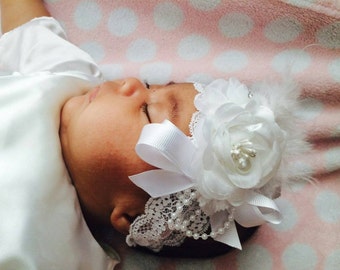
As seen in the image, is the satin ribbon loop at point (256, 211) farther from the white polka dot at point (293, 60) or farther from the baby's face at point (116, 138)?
the white polka dot at point (293, 60)

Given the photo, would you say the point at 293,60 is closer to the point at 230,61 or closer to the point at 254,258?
the point at 230,61

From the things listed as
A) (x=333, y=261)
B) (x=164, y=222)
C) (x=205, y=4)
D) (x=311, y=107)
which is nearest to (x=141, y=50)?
(x=205, y=4)

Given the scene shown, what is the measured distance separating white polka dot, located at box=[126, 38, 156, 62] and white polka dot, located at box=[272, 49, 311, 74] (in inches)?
11.4

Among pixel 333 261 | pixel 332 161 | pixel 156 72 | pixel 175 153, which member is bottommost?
pixel 333 261

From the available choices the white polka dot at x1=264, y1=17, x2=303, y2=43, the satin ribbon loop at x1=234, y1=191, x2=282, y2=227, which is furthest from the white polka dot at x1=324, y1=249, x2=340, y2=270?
the white polka dot at x1=264, y1=17, x2=303, y2=43

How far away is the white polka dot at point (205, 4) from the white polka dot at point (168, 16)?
4 centimetres

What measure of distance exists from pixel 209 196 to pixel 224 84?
0.68ft

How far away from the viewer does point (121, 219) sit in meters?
1.07

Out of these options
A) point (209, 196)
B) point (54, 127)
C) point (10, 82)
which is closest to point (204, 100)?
point (209, 196)

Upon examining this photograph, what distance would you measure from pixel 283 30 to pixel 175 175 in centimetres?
51

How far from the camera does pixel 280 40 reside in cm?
131

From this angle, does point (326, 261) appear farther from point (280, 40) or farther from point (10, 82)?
point (10, 82)

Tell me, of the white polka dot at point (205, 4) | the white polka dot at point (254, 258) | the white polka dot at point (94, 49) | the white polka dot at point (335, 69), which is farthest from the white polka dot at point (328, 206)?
the white polka dot at point (94, 49)

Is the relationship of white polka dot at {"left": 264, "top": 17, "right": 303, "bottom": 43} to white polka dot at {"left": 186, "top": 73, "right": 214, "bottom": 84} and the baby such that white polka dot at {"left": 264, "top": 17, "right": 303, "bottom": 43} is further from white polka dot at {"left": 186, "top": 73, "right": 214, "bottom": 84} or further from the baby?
the baby
